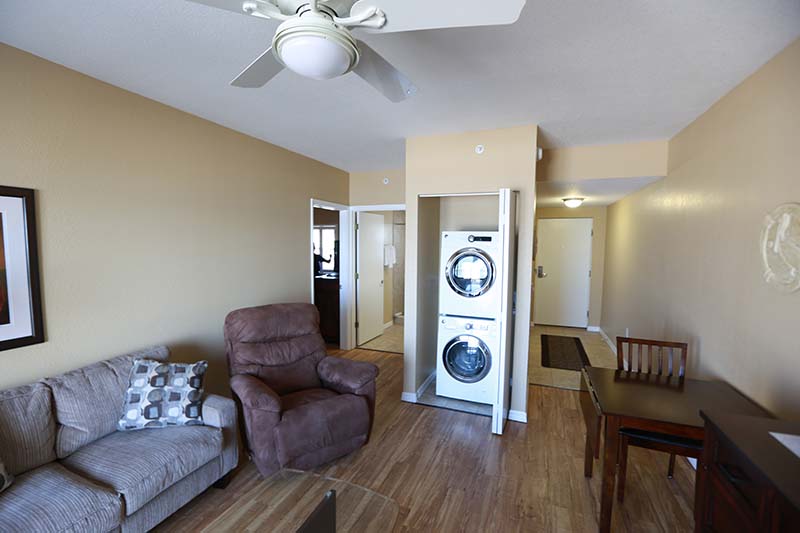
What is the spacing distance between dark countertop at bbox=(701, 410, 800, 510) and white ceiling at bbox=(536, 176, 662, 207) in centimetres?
286

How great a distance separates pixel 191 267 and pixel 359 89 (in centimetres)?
193

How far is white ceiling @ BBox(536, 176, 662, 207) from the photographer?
369 cm

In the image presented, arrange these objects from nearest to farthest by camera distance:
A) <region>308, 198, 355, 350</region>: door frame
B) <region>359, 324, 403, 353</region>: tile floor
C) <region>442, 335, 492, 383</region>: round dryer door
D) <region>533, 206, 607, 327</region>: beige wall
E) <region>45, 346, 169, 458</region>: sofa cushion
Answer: <region>45, 346, 169, 458</region>: sofa cushion
<region>442, 335, 492, 383</region>: round dryer door
<region>308, 198, 355, 350</region>: door frame
<region>359, 324, 403, 353</region>: tile floor
<region>533, 206, 607, 327</region>: beige wall

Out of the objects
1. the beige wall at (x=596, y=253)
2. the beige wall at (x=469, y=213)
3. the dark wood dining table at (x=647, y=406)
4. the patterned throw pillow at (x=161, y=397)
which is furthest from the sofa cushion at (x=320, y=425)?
the beige wall at (x=596, y=253)

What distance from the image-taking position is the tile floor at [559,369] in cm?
399

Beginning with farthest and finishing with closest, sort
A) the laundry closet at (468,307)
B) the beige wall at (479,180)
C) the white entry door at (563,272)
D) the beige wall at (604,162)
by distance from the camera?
the white entry door at (563,272) → the beige wall at (604,162) → the laundry closet at (468,307) → the beige wall at (479,180)

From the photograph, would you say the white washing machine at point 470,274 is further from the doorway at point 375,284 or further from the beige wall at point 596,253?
the beige wall at point 596,253

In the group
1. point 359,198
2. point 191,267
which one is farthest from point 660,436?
point 359,198

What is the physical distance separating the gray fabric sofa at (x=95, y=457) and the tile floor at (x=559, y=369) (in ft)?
10.8

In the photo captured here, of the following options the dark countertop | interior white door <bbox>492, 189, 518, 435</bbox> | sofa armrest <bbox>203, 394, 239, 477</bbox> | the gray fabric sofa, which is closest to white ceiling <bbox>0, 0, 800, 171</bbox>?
interior white door <bbox>492, 189, 518, 435</bbox>

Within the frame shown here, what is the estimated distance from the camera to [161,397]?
210 centimetres

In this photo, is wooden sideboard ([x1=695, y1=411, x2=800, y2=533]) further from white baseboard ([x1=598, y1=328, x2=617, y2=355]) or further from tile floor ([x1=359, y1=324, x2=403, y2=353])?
white baseboard ([x1=598, y1=328, x2=617, y2=355])

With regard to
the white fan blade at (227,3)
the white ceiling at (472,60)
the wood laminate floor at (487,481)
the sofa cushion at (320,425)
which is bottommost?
the wood laminate floor at (487,481)

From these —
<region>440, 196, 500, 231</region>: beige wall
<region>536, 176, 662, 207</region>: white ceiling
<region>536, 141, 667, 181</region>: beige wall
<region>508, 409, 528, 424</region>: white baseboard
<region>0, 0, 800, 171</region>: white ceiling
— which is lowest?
<region>508, 409, 528, 424</region>: white baseboard
